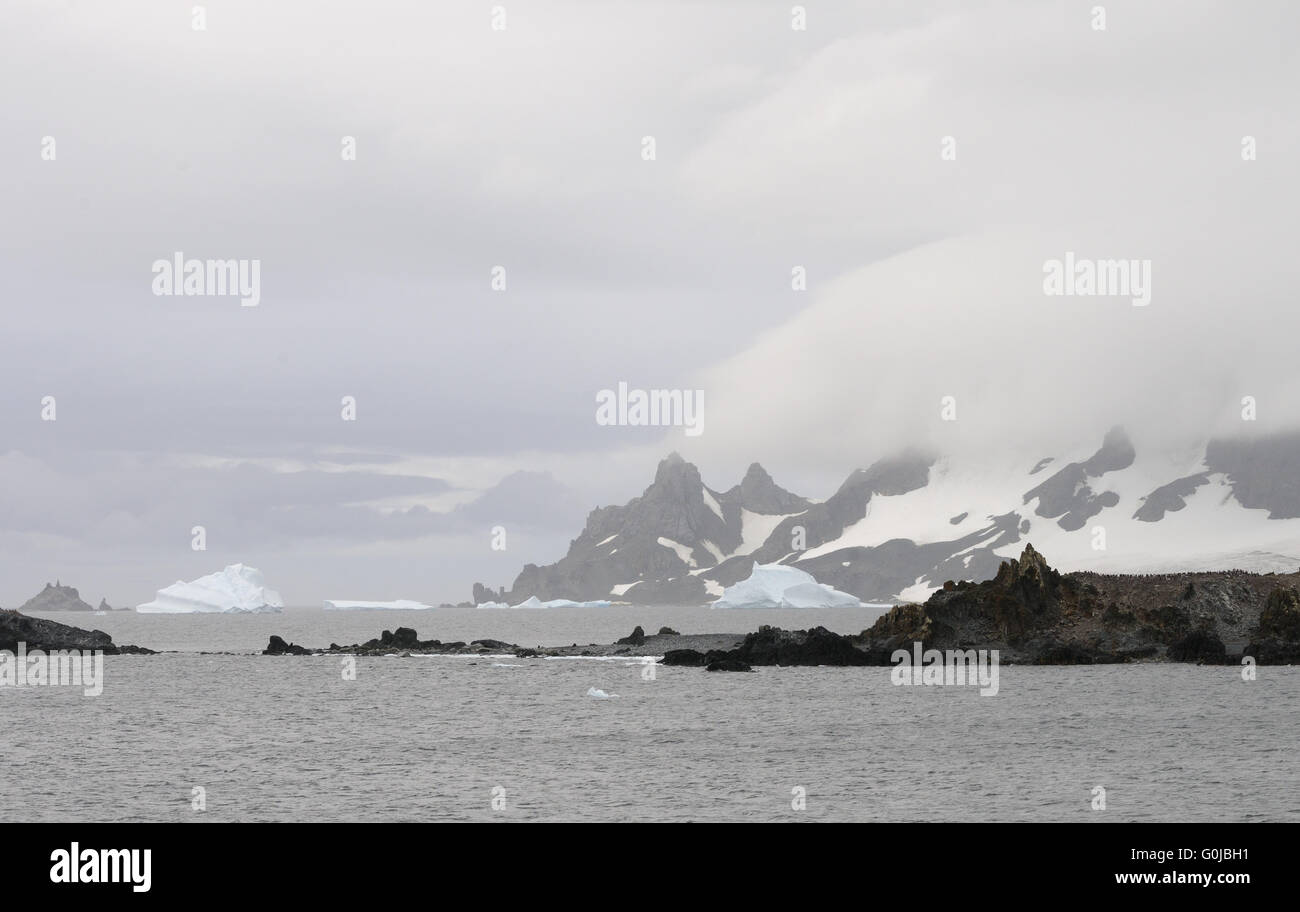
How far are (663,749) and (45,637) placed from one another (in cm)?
11105

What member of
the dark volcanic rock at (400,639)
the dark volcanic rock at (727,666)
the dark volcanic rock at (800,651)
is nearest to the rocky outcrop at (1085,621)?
the dark volcanic rock at (800,651)

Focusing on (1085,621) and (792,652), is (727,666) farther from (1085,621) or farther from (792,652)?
(1085,621)

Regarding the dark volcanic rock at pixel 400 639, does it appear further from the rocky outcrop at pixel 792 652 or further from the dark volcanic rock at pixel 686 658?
the rocky outcrop at pixel 792 652

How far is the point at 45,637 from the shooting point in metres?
146

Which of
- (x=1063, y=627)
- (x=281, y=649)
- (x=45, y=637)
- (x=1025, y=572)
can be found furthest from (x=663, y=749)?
(x=45, y=637)

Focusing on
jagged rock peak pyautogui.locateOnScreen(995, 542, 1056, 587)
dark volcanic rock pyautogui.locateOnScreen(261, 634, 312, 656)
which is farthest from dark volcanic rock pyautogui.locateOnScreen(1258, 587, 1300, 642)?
dark volcanic rock pyautogui.locateOnScreen(261, 634, 312, 656)

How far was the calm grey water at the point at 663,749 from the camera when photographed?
152ft

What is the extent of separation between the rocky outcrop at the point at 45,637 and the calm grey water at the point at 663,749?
42.8 m

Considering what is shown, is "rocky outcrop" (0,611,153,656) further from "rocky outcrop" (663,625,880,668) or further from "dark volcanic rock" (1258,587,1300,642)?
"dark volcanic rock" (1258,587,1300,642)

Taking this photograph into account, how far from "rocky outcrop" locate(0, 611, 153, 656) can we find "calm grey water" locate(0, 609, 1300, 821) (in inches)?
1684
